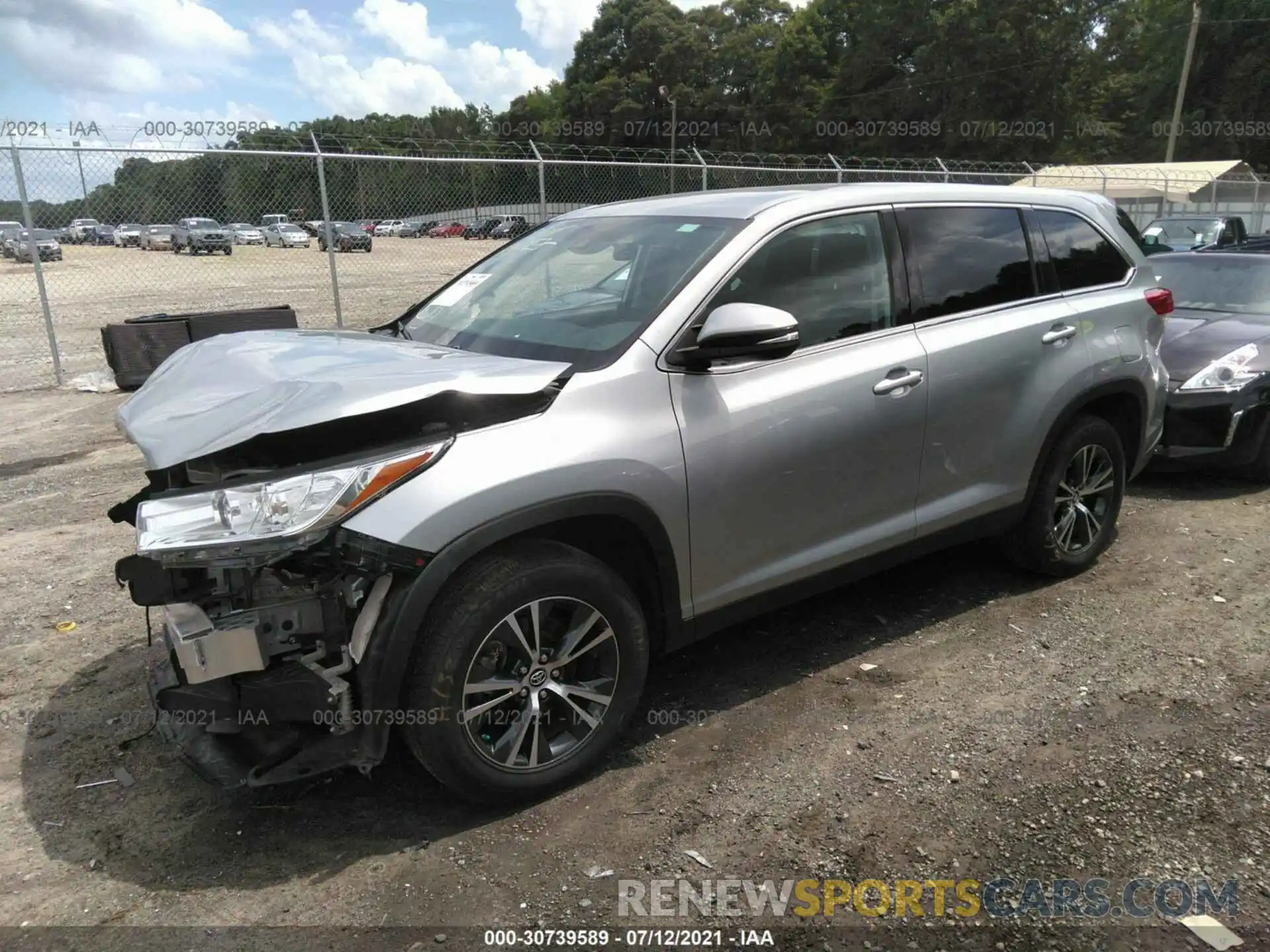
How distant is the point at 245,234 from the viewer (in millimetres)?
12703

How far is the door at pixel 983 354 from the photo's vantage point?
371 cm

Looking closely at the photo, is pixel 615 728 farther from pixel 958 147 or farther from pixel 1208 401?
pixel 958 147

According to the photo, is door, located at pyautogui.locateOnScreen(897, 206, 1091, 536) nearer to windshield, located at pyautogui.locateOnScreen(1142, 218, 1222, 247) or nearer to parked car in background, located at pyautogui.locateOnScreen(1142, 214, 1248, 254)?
parked car in background, located at pyautogui.locateOnScreen(1142, 214, 1248, 254)

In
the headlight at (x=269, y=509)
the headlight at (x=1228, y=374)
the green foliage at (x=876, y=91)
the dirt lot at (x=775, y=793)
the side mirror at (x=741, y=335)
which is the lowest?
the dirt lot at (x=775, y=793)

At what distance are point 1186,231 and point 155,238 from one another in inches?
661

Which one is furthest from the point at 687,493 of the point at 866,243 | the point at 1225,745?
the point at 1225,745

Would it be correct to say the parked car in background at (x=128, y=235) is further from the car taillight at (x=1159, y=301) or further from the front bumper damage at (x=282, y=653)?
the car taillight at (x=1159, y=301)

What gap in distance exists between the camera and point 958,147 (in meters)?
48.8

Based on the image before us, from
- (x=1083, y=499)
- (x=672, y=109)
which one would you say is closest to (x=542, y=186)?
(x=1083, y=499)

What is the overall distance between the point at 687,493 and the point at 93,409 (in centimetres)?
793

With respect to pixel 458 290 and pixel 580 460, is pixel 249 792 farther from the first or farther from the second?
pixel 458 290

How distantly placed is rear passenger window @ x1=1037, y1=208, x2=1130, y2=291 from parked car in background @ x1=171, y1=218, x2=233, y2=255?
10586mm

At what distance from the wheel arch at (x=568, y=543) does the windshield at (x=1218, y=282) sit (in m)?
5.82

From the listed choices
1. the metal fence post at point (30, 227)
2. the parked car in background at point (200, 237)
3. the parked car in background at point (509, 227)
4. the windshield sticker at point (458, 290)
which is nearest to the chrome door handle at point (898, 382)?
the windshield sticker at point (458, 290)
